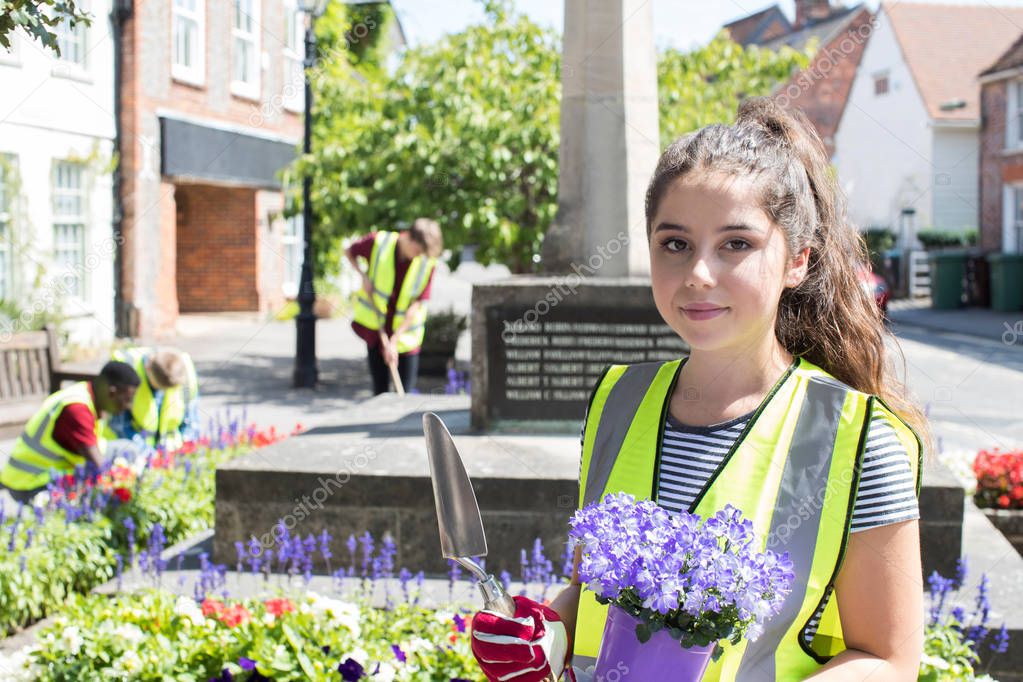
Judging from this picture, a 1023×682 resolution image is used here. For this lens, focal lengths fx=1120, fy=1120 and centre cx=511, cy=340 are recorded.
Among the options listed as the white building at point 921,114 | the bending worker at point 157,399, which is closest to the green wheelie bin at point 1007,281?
the white building at point 921,114

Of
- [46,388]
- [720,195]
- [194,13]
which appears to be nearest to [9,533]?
[720,195]

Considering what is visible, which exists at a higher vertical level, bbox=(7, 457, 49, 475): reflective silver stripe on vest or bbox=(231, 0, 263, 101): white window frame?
bbox=(231, 0, 263, 101): white window frame

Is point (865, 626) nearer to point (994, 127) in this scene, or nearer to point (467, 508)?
point (467, 508)

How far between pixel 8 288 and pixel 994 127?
80.9ft

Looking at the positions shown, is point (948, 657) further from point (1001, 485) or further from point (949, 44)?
point (949, 44)

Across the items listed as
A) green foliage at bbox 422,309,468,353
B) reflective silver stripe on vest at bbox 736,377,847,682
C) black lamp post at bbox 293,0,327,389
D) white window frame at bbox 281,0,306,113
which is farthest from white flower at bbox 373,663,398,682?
green foliage at bbox 422,309,468,353

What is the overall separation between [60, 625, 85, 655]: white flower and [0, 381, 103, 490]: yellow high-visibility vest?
2.60 meters

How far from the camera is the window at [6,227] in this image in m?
13.9

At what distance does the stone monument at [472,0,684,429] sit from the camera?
549 centimetres

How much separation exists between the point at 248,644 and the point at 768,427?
73.5 inches

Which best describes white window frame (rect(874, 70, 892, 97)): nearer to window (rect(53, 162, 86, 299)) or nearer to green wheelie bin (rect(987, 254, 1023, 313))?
green wheelie bin (rect(987, 254, 1023, 313))

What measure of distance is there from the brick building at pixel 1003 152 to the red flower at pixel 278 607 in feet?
89.8

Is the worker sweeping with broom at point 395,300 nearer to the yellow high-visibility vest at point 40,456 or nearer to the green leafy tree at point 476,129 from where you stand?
the green leafy tree at point 476,129

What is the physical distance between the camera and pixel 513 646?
158 centimetres
